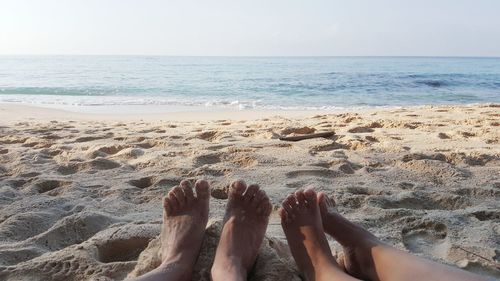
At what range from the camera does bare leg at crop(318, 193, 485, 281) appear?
1.25 meters

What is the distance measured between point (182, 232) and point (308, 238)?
0.46m

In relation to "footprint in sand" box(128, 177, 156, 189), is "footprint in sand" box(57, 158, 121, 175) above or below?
above

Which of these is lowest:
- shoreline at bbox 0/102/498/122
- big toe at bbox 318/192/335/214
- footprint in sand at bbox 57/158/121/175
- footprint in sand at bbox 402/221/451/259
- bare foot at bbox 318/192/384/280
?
shoreline at bbox 0/102/498/122

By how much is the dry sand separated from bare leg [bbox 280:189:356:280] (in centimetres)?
6

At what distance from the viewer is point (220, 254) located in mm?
1509

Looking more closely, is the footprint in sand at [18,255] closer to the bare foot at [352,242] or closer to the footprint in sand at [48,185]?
the footprint in sand at [48,185]

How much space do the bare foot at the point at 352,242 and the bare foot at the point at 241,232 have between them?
235mm

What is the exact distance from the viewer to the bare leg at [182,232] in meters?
1.43

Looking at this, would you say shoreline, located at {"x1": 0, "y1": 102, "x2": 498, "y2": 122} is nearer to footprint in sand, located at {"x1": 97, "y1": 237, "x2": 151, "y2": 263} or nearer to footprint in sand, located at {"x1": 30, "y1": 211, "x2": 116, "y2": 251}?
footprint in sand, located at {"x1": 30, "y1": 211, "x2": 116, "y2": 251}

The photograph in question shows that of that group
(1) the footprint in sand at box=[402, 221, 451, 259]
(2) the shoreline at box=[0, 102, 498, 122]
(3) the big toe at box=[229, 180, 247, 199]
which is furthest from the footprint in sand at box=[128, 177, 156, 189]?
(2) the shoreline at box=[0, 102, 498, 122]

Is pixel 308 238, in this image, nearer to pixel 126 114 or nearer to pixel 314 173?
pixel 314 173

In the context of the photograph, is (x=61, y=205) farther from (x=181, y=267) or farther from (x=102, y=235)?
(x=181, y=267)

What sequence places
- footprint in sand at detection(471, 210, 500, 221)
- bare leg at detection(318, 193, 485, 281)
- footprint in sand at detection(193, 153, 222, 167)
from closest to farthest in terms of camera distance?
bare leg at detection(318, 193, 485, 281), footprint in sand at detection(471, 210, 500, 221), footprint in sand at detection(193, 153, 222, 167)

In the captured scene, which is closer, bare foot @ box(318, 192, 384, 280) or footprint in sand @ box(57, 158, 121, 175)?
bare foot @ box(318, 192, 384, 280)
